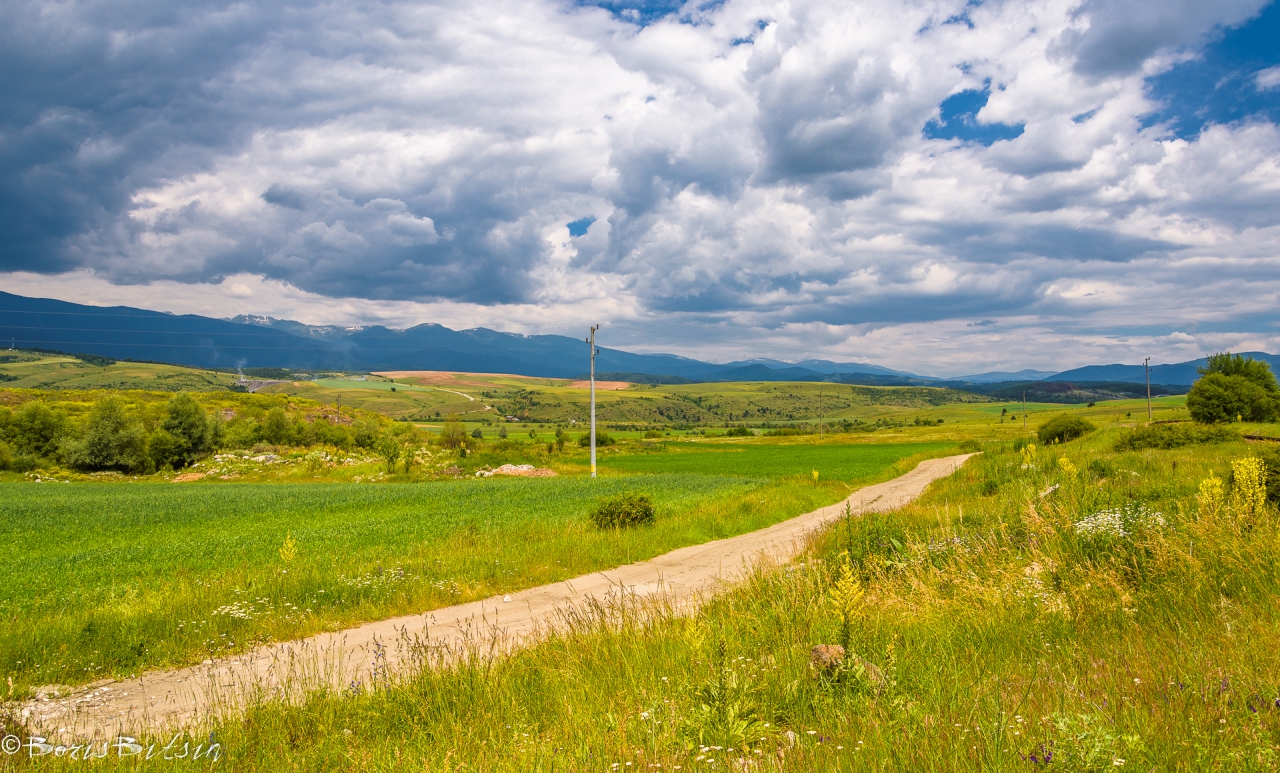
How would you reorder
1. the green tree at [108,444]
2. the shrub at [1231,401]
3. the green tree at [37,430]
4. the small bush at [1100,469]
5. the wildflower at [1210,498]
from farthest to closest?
the green tree at [37,430] < the green tree at [108,444] < the shrub at [1231,401] < the small bush at [1100,469] < the wildflower at [1210,498]

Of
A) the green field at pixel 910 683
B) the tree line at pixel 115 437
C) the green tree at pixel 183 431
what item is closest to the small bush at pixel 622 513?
the green field at pixel 910 683

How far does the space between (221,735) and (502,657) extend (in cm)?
284

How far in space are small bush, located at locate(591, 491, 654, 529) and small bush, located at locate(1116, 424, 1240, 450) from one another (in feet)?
72.4

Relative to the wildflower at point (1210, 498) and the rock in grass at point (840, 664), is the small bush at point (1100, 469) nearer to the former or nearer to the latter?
the wildflower at point (1210, 498)

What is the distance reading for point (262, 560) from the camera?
14859 mm

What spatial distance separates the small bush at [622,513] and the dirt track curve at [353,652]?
242 centimetres

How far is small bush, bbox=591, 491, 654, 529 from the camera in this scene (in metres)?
20.1

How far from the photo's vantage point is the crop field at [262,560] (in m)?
9.53

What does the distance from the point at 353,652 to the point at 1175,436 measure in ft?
103

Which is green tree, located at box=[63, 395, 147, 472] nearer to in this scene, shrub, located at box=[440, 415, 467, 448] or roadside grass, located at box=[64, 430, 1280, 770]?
shrub, located at box=[440, 415, 467, 448]

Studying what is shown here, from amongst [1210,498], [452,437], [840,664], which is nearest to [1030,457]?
[1210,498]

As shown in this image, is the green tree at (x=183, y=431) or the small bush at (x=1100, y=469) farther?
the green tree at (x=183, y=431)

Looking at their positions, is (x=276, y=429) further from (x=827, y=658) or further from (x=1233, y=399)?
(x=1233, y=399)

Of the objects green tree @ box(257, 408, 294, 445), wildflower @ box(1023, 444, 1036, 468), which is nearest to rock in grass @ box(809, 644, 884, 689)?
wildflower @ box(1023, 444, 1036, 468)
